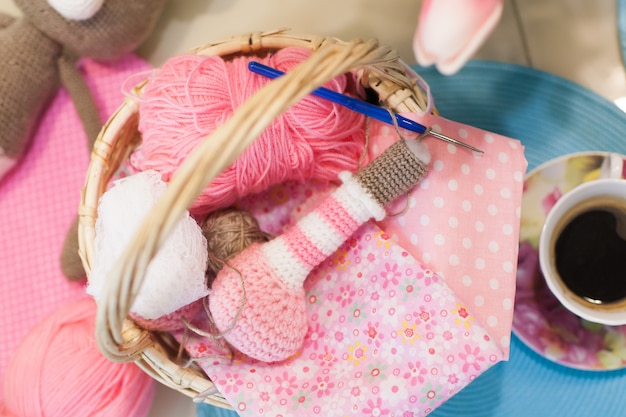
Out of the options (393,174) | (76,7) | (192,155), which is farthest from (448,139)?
(76,7)

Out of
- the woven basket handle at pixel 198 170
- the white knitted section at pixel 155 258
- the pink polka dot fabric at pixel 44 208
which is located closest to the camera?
the woven basket handle at pixel 198 170

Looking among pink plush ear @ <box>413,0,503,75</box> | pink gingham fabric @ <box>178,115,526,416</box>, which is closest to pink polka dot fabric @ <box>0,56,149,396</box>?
pink gingham fabric @ <box>178,115,526,416</box>

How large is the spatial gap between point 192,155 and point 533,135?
443mm

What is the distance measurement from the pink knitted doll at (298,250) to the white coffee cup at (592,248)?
153 millimetres

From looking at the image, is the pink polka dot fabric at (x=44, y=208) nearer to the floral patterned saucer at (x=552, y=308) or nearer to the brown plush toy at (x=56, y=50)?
the brown plush toy at (x=56, y=50)

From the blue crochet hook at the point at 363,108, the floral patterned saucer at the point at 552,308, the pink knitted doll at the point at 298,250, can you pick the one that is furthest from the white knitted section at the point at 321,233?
the floral patterned saucer at the point at 552,308

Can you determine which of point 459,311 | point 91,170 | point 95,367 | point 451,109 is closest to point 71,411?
point 95,367

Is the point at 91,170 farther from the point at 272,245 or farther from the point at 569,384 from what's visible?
the point at 569,384

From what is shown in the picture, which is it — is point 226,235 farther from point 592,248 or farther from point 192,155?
point 592,248

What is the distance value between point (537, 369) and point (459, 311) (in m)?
0.19

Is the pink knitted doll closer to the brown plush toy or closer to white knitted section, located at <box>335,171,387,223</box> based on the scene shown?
white knitted section, located at <box>335,171,387,223</box>

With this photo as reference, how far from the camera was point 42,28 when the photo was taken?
2.10 ft

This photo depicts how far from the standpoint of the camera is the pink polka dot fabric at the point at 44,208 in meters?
0.69

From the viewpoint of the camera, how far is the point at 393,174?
1.73ft
